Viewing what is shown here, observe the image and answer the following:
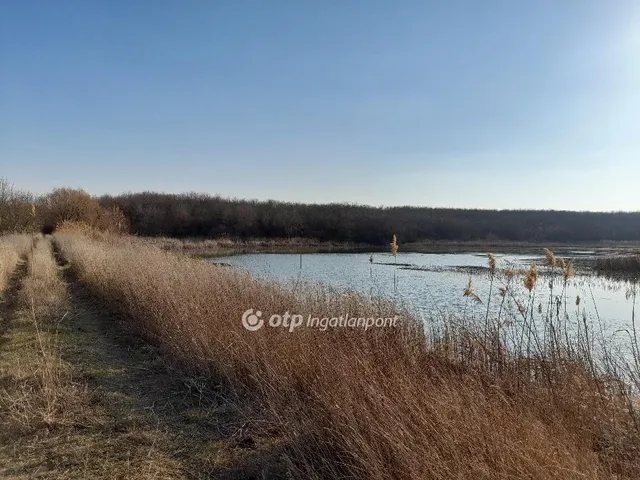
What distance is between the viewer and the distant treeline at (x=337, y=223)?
6462cm

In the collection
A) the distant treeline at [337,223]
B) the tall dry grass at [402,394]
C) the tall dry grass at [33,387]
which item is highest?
the distant treeline at [337,223]

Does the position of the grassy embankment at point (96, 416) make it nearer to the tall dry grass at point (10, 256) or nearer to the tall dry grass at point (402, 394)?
the tall dry grass at point (402, 394)

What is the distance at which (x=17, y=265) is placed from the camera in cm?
1612

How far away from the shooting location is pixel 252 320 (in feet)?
20.1

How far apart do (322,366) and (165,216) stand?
214ft

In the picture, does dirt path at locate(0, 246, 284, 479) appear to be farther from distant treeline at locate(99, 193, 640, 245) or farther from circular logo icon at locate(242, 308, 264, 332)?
distant treeline at locate(99, 193, 640, 245)

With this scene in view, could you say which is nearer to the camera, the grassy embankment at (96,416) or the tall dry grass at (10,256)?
the grassy embankment at (96,416)

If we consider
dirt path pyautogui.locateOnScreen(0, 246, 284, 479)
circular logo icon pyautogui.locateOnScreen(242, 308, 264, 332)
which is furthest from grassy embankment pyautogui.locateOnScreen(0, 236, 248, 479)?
circular logo icon pyautogui.locateOnScreen(242, 308, 264, 332)

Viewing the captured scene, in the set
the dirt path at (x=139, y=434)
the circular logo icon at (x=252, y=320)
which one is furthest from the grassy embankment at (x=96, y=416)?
the circular logo icon at (x=252, y=320)

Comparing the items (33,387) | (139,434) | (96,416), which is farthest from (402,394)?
(33,387)

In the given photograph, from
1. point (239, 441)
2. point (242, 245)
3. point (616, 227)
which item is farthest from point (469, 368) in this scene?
point (616, 227)

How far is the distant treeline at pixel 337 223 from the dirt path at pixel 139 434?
175 ft

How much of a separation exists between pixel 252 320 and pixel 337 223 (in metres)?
61.4

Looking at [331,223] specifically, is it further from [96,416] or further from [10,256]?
[96,416]
